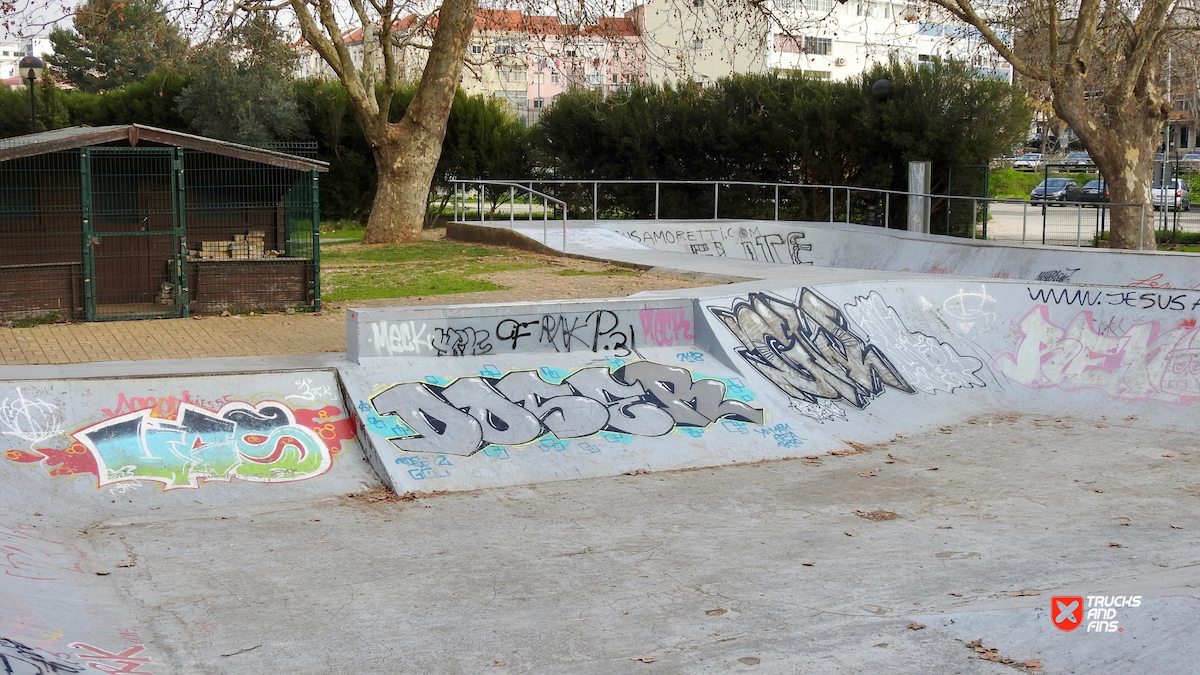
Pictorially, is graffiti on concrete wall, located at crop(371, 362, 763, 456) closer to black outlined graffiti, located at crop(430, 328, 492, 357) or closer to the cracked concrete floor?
black outlined graffiti, located at crop(430, 328, 492, 357)

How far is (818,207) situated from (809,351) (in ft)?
48.5

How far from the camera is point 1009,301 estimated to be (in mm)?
14703

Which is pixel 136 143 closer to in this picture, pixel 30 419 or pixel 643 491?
pixel 30 419

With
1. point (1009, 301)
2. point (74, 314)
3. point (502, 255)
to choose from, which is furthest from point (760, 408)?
point (502, 255)

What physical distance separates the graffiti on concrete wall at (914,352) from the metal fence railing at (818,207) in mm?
7013

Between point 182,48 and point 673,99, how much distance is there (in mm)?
12089

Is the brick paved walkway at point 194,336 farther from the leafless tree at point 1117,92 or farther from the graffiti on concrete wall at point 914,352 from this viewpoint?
the leafless tree at point 1117,92

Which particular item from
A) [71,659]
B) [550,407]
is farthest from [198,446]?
[71,659]

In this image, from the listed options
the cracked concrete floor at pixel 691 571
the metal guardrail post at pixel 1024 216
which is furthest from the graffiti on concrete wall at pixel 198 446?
the metal guardrail post at pixel 1024 216

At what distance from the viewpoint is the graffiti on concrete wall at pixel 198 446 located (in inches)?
348

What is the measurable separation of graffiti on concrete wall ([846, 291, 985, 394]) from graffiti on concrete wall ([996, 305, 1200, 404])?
64 cm

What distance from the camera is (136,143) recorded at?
1248 cm

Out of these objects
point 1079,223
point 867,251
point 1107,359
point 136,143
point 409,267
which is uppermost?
point 136,143

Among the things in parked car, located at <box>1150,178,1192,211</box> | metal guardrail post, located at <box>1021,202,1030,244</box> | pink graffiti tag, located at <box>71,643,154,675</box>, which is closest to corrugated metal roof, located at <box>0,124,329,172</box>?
pink graffiti tag, located at <box>71,643,154,675</box>
